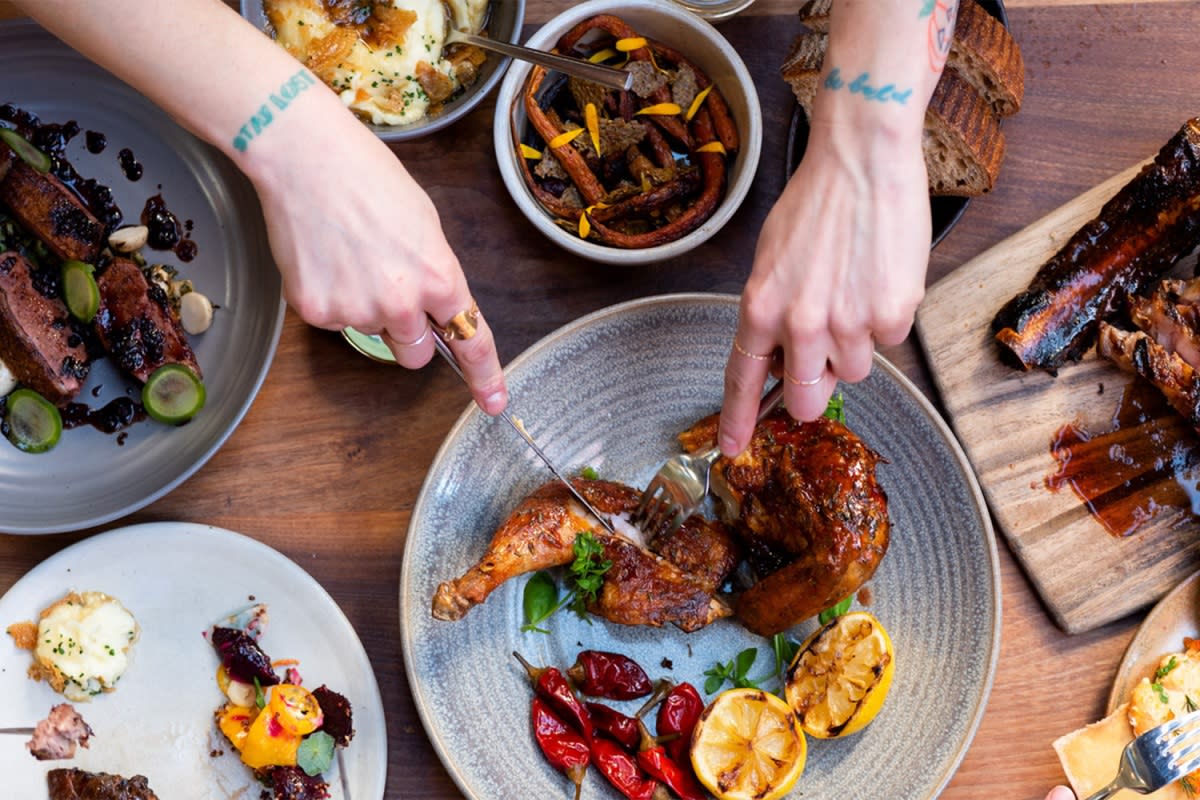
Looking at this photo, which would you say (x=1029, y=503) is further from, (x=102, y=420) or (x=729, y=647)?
(x=102, y=420)

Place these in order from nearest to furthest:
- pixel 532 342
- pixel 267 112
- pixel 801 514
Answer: pixel 267 112 → pixel 801 514 → pixel 532 342

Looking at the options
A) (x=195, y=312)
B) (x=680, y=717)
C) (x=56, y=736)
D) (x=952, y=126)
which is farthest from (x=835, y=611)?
(x=56, y=736)

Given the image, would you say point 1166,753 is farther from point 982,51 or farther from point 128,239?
point 128,239

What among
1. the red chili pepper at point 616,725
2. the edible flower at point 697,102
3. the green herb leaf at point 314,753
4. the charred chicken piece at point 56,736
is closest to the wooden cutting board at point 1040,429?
the edible flower at point 697,102

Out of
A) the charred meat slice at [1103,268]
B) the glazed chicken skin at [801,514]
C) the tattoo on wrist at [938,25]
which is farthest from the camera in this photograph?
the charred meat slice at [1103,268]

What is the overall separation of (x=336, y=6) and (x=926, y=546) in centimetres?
185

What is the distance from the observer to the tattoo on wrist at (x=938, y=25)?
5.58 feet

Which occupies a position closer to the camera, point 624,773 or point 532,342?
point 624,773

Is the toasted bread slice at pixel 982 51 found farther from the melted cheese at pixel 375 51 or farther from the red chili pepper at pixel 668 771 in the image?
the red chili pepper at pixel 668 771

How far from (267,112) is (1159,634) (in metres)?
2.23

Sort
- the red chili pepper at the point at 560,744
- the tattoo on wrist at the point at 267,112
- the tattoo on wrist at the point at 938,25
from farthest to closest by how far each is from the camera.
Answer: the red chili pepper at the point at 560,744, the tattoo on wrist at the point at 938,25, the tattoo on wrist at the point at 267,112

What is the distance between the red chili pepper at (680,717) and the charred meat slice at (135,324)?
4.43 feet

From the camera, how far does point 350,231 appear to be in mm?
1599

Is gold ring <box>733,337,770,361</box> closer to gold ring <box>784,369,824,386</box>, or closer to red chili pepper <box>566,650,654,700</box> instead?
gold ring <box>784,369,824,386</box>
